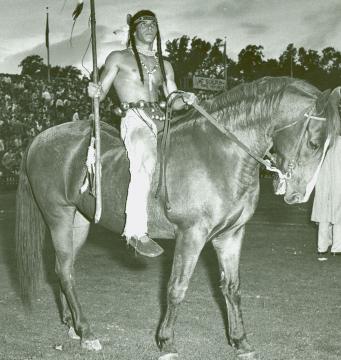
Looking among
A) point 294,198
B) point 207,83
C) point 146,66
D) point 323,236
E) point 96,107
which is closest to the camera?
point 294,198

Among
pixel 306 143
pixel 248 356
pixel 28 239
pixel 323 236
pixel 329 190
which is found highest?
pixel 306 143

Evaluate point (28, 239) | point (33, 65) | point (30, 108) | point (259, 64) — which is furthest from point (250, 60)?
point (28, 239)

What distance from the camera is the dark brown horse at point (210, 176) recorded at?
5062 millimetres

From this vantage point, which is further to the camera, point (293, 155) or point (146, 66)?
point (146, 66)

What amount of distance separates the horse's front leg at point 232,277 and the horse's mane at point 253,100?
109 cm

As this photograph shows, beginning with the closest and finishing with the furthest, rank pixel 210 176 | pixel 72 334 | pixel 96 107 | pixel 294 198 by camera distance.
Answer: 1. pixel 294 198
2. pixel 210 176
3. pixel 96 107
4. pixel 72 334

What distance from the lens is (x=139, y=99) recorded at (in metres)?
6.01

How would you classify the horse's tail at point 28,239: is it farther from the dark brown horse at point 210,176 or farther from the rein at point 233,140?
the rein at point 233,140

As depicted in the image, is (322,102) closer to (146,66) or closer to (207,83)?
(146,66)

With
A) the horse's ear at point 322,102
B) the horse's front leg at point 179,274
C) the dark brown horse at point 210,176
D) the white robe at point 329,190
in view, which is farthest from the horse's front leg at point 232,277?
the white robe at point 329,190

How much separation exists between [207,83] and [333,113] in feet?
60.9

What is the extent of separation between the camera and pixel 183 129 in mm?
5746

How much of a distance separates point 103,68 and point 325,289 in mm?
4439

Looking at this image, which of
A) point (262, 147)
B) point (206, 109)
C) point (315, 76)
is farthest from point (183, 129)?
point (315, 76)
